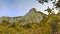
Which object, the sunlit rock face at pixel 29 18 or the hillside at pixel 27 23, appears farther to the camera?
the sunlit rock face at pixel 29 18

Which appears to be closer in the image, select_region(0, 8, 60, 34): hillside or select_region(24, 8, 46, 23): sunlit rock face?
select_region(0, 8, 60, 34): hillside

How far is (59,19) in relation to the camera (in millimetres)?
25891

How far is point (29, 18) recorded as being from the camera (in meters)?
34.9

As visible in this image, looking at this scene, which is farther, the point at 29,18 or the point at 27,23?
the point at 29,18

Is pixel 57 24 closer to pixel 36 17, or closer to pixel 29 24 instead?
pixel 29 24

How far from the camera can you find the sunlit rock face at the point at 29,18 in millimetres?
34125

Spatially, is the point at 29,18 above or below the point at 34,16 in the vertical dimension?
below

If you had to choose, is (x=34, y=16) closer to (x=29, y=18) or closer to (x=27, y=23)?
(x=29, y=18)

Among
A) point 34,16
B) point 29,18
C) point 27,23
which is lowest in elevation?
point 27,23

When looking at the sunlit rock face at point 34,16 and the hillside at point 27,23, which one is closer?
the hillside at point 27,23

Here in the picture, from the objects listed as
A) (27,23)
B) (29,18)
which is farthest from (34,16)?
(27,23)

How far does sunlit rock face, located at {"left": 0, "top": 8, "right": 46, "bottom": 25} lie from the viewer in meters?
34.1

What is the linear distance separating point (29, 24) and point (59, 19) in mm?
7333

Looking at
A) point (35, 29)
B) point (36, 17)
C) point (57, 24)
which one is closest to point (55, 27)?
point (57, 24)
